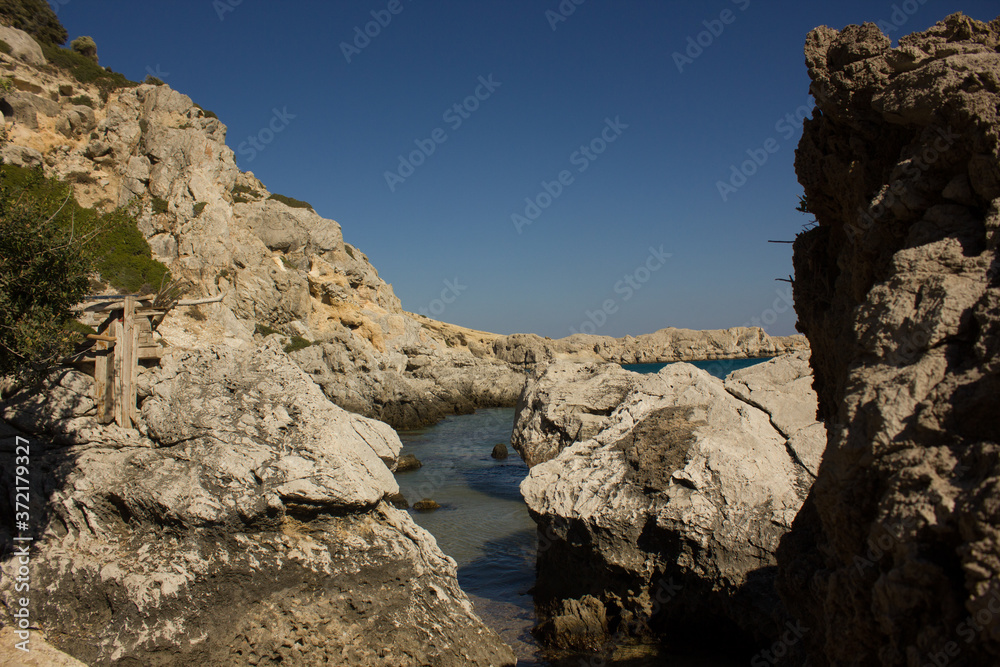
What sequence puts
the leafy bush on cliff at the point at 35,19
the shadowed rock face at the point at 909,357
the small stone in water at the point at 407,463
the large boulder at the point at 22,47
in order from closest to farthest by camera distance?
the shadowed rock face at the point at 909,357 → the small stone in water at the point at 407,463 → the large boulder at the point at 22,47 → the leafy bush on cliff at the point at 35,19

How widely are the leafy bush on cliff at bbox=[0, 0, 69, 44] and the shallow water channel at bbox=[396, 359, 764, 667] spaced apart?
41.5 meters

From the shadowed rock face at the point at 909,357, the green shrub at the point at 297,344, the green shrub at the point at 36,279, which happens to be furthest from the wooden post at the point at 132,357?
the green shrub at the point at 297,344

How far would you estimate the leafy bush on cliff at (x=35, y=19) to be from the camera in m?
42.7

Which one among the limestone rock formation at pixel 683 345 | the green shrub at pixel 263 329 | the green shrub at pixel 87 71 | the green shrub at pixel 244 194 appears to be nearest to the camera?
the green shrub at pixel 263 329

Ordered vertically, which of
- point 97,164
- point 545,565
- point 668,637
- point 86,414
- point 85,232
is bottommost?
point 668,637

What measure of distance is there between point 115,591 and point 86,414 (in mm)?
2624

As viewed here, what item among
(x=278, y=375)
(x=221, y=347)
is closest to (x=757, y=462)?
(x=278, y=375)

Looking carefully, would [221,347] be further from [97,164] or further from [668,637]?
[97,164]

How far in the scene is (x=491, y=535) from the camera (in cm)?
1441

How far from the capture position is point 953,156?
4324 mm

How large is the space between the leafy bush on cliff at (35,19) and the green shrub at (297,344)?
27707 millimetres

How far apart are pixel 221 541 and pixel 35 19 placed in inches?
2170

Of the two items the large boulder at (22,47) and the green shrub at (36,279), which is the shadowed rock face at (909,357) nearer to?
the green shrub at (36,279)

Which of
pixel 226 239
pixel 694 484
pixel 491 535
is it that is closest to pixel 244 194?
pixel 226 239
